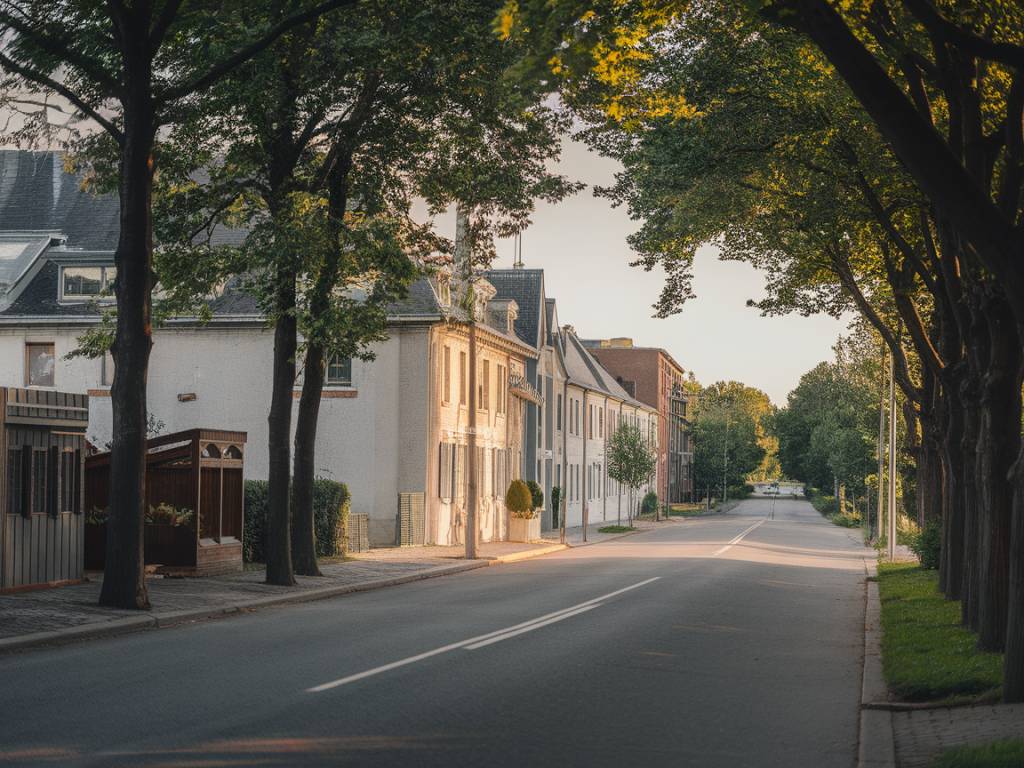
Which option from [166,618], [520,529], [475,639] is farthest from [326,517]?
[520,529]

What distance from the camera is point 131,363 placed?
698 inches

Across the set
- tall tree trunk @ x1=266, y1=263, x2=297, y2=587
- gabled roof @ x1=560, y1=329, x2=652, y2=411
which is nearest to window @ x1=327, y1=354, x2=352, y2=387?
tall tree trunk @ x1=266, y1=263, x2=297, y2=587

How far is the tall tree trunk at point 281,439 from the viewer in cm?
2261

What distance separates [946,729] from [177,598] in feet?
42.5

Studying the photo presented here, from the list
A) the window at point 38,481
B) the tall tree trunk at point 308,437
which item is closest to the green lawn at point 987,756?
the window at point 38,481

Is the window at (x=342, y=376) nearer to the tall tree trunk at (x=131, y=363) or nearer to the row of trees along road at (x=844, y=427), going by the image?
the row of trees along road at (x=844, y=427)

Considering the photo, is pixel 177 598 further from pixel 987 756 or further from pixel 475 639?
pixel 987 756

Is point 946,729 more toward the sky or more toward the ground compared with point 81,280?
more toward the ground

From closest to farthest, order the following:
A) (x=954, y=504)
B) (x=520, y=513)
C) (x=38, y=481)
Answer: (x=38, y=481) → (x=954, y=504) → (x=520, y=513)

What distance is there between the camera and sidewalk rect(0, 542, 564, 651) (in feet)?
49.9

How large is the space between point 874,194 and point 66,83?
39.0ft

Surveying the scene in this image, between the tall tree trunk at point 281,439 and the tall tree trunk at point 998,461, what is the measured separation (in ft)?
39.8

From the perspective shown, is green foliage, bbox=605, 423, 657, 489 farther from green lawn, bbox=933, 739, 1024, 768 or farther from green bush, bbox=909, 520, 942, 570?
green lawn, bbox=933, 739, 1024, 768

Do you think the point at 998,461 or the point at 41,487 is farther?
the point at 41,487
